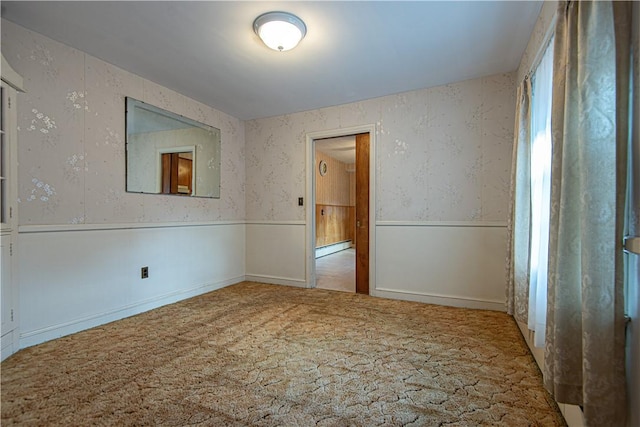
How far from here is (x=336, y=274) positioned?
16.1 feet

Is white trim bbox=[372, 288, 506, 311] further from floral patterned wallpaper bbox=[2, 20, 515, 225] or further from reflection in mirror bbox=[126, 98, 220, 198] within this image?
reflection in mirror bbox=[126, 98, 220, 198]

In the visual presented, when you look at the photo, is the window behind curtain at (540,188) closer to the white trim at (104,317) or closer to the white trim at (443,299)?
the white trim at (443,299)

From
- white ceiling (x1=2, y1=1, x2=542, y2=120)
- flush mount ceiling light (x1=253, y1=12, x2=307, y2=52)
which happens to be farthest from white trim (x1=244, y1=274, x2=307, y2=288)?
flush mount ceiling light (x1=253, y1=12, x2=307, y2=52)

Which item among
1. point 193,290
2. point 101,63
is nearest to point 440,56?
point 101,63

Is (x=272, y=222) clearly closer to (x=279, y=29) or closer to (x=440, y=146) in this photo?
(x=440, y=146)

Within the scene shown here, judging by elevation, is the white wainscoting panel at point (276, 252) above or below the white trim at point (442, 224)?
below

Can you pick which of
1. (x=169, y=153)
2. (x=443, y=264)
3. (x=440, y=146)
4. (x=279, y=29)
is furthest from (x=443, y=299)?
(x=169, y=153)

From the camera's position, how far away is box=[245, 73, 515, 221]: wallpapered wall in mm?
2998

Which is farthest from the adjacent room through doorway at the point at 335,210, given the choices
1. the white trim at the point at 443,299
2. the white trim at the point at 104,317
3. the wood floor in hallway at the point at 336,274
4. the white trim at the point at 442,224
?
the white trim at the point at 104,317

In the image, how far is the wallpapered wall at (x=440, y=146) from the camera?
9.84 ft

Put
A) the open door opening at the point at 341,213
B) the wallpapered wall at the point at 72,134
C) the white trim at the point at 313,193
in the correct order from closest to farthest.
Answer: the wallpapered wall at the point at 72,134
the white trim at the point at 313,193
the open door opening at the point at 341,213

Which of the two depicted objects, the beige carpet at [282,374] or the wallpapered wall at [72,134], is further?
the wallpapered wall at [72,134]

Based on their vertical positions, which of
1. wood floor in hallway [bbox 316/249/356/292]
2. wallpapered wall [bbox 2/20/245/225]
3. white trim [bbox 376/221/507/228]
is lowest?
wood floor in hallway [bbox 316/249/356/292]

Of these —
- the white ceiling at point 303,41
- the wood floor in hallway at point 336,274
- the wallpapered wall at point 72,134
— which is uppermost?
the white ceiling at point 303,41
